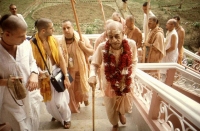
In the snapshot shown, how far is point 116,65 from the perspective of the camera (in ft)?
8.59

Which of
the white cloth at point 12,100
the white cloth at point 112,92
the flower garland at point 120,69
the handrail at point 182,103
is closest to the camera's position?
the handrail at point 182,103

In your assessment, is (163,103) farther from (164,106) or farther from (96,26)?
(96,26)

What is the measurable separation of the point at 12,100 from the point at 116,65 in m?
1.49

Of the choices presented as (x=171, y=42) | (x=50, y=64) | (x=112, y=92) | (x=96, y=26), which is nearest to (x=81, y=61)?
(x=50, y=64)

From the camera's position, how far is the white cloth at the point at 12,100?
6.86 feet

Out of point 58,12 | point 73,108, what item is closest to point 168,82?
point 73,108

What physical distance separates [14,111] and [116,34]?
1691 mm

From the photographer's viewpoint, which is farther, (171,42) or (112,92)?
(171,42)

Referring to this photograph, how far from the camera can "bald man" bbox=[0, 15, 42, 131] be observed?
195cm

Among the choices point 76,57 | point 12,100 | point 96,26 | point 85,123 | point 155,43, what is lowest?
point 85,123

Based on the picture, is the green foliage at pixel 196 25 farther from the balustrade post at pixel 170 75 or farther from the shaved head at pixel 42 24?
the shaved head at pixel 42 24

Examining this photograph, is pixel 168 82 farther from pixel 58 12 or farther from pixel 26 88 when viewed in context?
pixel 58 12

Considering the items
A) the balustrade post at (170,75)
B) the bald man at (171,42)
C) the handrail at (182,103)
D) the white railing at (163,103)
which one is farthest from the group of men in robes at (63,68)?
the bald man at (171,42)

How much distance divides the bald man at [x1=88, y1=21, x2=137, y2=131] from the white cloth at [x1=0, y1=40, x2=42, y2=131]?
851 millimetres
